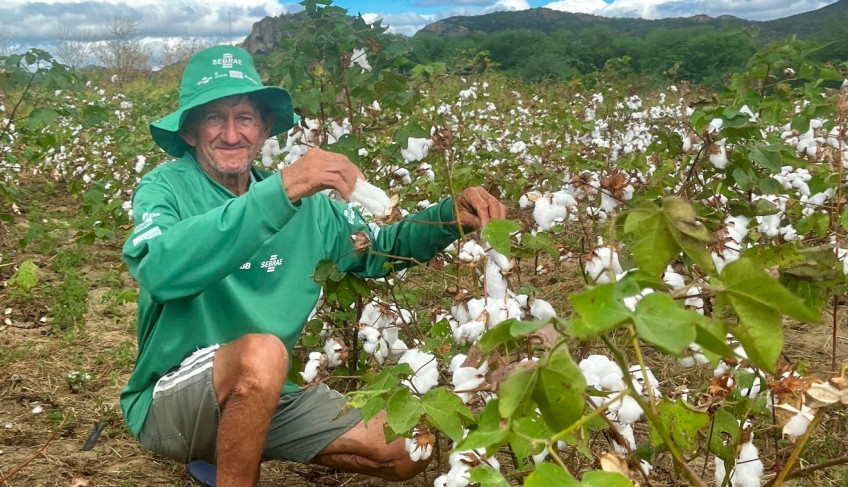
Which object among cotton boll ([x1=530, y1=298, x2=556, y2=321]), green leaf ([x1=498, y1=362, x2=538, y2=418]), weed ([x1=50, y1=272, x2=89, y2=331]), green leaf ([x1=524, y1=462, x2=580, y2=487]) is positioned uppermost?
Result: green leaf ([x1=498, y1=362, x2=538, y2=418])

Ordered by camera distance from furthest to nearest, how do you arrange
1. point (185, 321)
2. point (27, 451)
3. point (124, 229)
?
point (124, 229) → point (27, 451) → point (185, 321)

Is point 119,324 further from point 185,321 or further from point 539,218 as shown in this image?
point 539,218

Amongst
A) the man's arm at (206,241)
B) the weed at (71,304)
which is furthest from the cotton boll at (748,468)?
the weed at (71,304)

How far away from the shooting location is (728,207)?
6.64ft

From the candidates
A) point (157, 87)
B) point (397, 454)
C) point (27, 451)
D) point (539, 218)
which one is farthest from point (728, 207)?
point (157, 87)

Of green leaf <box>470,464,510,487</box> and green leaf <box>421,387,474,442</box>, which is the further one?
green leaf <box>421,387,474,442</box>

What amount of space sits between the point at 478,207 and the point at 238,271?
33.6 inches

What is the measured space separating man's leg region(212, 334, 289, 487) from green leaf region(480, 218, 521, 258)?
976 mm

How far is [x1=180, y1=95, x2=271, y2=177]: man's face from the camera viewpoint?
2.56m

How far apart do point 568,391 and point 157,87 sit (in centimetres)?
1805

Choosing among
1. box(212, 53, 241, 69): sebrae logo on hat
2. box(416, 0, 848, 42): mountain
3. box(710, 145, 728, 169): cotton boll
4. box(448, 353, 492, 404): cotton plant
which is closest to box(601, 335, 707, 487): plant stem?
box(448, 353, 492, 404): cotton plant

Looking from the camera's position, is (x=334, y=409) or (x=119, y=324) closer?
(x=334, y=409)

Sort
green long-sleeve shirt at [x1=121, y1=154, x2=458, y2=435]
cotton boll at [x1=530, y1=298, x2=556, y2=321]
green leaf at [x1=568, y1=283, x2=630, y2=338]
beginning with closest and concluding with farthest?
green leaf at [x1=568, y1=283, x2=630, y2=338] → cotton boll at [x1=530, y1=298, x2=556, y2=321] → green long-sleeve shirt at [x1=121, y1=154, x2=458, y2=435]

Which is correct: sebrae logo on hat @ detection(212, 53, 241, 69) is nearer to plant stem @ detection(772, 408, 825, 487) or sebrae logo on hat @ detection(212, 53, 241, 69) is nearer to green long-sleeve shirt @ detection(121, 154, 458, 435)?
green long-sleeve shirt @ detection(121, 154, 458, 435)
